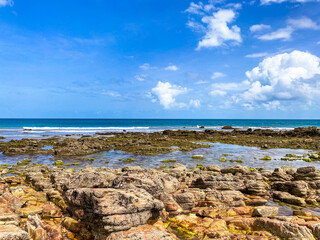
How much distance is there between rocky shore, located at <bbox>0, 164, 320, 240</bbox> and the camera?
25.2 ft

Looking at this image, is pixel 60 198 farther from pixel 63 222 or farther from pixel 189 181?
pixel 189 181

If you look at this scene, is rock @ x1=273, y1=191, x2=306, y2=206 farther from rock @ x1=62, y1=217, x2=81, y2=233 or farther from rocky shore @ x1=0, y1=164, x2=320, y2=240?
rock @ x1=62, y1=217, x2=81, y2=233

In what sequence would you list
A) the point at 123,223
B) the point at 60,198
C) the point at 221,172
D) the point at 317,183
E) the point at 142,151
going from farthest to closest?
the point at 142,151, the point at 221,172, the point at 317,183, the point at 60,198, the point at 123,223

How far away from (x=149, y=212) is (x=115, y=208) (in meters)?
1.45

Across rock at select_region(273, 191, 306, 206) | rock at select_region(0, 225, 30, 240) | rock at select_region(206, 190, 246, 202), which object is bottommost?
rock at select_region(273, 191, 306, 206)

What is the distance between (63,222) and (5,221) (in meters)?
2.12

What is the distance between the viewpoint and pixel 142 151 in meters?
33.9

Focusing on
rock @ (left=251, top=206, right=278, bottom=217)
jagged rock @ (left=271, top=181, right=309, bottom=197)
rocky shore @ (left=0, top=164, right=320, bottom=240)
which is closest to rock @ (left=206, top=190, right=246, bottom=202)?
rocky shore @ (left=0, top=164, right=320, bottom=240)

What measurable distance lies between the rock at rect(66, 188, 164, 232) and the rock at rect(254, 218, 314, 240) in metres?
4.63

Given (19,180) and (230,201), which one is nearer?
(230,201)

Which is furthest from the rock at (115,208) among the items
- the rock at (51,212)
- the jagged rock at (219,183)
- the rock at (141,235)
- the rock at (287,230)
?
the jagged rock at (219,183)

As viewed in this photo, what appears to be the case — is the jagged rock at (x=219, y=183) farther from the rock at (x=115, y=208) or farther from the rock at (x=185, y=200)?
the rock at (x=115, y=208)

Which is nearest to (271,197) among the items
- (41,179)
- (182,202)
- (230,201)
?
(230,201)

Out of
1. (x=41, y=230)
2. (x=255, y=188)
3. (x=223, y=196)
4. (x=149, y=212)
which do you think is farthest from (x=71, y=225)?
(x=255, y=188)
